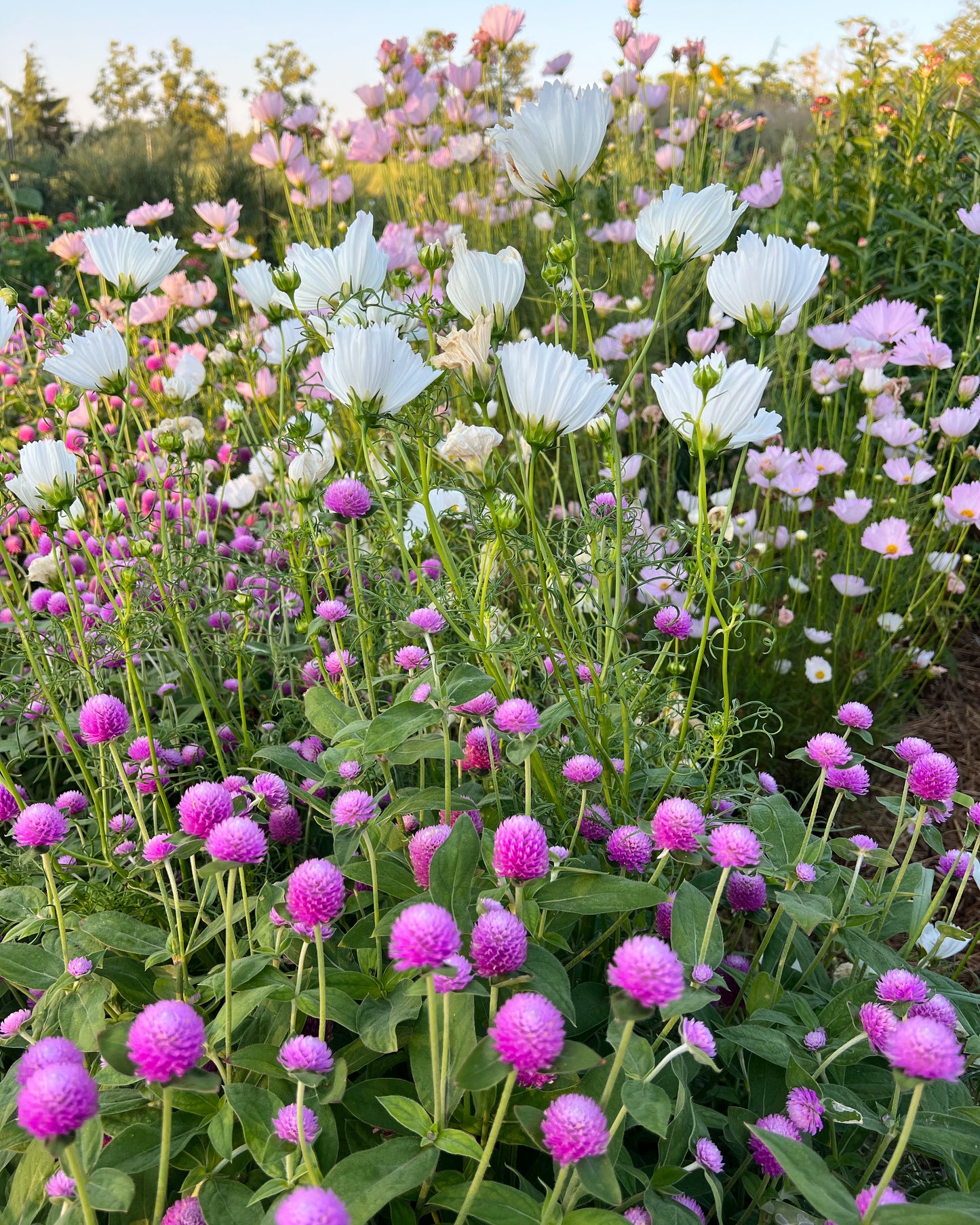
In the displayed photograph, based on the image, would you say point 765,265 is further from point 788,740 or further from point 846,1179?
point 788,740

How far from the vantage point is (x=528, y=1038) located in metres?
0.67

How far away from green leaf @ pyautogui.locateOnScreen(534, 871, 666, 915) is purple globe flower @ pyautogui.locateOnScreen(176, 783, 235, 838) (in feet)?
1.15

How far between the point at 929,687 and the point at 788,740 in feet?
2.52

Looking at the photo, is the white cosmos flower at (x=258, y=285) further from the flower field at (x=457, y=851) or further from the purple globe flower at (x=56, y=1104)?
the purple globe flower at (x=56, y=1104)

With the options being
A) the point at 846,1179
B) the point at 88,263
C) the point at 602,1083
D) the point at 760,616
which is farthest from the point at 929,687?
the point at 88,263

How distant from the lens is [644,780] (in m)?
1.34

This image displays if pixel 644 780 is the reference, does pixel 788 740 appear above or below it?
below

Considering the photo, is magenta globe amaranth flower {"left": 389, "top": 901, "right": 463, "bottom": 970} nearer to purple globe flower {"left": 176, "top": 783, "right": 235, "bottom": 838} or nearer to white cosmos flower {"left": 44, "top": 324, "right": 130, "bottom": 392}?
purple globe flower {"left": 176, "top": 783, "right": 235, "bottom": 838}

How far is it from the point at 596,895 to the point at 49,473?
0.91m

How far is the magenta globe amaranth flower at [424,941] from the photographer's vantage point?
2.25ft

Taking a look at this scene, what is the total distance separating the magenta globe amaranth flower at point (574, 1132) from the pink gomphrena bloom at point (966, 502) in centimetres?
194

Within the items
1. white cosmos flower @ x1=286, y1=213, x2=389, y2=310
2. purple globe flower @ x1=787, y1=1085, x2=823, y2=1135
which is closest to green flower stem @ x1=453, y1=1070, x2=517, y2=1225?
purple globe flower @ x1=787, y1=1085, x2=823, y2=1135

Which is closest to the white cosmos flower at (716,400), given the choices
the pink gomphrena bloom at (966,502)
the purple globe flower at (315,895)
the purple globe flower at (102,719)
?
the purple globe flower at (315,895)

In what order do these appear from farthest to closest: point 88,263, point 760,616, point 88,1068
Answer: point 760,616, point 88,263, point 88,1068
